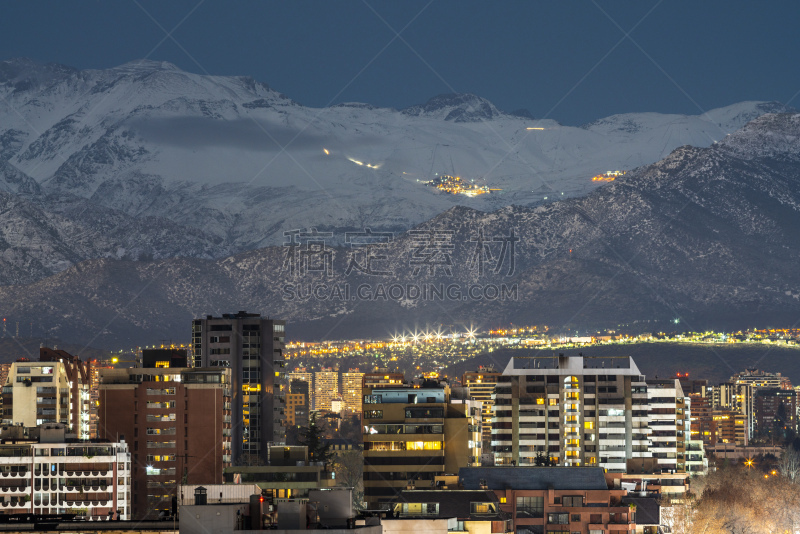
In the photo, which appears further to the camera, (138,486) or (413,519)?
(138,486)

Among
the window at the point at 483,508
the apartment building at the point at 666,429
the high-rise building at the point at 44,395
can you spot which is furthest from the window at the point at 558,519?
the high-rise building at the point at 44,395

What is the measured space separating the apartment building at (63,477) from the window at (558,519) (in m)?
23.1

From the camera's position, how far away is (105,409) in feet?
411

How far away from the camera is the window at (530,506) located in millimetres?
100812

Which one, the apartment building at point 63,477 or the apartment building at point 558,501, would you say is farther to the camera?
the apartment building at point 558,501

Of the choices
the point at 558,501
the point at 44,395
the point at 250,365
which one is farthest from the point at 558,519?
the point at 250,365

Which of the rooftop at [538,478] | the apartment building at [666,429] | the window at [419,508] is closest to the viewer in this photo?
the window at [419,508]

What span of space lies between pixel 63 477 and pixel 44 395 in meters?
67.3

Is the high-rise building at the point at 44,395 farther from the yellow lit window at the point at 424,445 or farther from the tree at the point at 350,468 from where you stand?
the yellow lit window at the point at 424,445

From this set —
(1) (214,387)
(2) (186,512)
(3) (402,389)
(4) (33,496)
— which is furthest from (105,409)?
(2) (186,512)

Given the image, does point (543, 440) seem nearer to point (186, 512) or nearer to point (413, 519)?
point (413, 519)

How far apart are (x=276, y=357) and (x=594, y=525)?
8576 centimetres

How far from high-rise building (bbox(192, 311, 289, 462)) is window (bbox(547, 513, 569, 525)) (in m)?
71.9

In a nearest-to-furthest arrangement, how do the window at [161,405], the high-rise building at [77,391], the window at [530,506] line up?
the window at [530,506], the window at [161,405], the high-rise building at [77,391]
